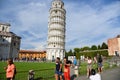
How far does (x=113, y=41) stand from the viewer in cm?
6253

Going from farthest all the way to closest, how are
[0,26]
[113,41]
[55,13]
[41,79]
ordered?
[55,13] < [0,26] < [113,41] < [41,79]

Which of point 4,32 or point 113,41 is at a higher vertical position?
point 4,32

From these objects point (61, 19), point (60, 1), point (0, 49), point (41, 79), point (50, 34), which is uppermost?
point (60, 1)

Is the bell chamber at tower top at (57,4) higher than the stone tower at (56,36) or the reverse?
higher

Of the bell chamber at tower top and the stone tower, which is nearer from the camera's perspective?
the stone tower

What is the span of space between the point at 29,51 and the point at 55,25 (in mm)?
51179

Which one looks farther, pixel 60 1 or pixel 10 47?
pixel 60 1

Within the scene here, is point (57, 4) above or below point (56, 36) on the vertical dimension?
above

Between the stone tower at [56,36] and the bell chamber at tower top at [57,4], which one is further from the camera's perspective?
the bell chamber at tower top at [57,4]

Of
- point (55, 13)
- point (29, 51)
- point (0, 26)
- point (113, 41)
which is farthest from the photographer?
point (29, 51)

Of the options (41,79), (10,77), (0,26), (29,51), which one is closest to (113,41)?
(0,26)

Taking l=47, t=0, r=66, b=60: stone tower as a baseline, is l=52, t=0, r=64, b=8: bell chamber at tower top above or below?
above

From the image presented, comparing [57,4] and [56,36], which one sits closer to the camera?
[56,36]

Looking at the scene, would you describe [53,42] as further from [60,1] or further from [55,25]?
[60,1]
